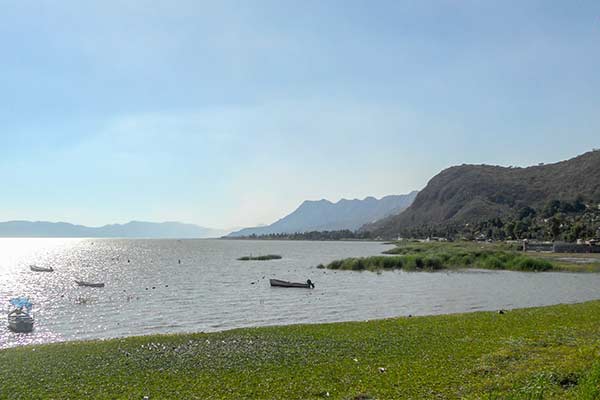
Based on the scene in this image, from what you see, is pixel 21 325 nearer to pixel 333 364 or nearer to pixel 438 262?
pixel 333 364

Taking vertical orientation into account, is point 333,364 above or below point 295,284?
above

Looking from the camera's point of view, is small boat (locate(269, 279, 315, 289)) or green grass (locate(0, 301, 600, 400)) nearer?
green grass (locate(0, 301, 600, 400))

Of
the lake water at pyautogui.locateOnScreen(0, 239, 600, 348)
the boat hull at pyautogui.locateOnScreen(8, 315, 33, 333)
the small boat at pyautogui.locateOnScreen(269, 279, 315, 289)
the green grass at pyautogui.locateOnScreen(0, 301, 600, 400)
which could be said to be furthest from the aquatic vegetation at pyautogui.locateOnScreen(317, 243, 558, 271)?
the boat hull at pyautogui.locateOnScreen(8, 315, 33, 333)

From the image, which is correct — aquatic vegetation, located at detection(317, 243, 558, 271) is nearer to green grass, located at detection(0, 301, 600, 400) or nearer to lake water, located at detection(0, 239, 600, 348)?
lake water, located at detection(0, 239, 600, 348)

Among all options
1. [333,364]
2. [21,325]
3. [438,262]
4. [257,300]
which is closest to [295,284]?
[257,300]

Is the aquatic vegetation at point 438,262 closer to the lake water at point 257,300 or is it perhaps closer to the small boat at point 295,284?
the lake water at point 257,300

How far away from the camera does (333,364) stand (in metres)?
20.5

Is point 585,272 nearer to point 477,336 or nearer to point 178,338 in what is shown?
point 477,336

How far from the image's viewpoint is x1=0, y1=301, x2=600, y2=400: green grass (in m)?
16.2

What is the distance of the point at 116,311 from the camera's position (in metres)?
51.3

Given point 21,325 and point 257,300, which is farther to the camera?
A: point 257,300

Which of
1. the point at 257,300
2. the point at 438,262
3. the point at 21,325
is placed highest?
the point at 21,325

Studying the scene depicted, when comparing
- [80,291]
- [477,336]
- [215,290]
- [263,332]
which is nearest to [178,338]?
[263,332]

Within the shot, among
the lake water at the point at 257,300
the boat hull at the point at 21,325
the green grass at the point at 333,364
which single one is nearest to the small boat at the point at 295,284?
the lake water at the point at 257,300
